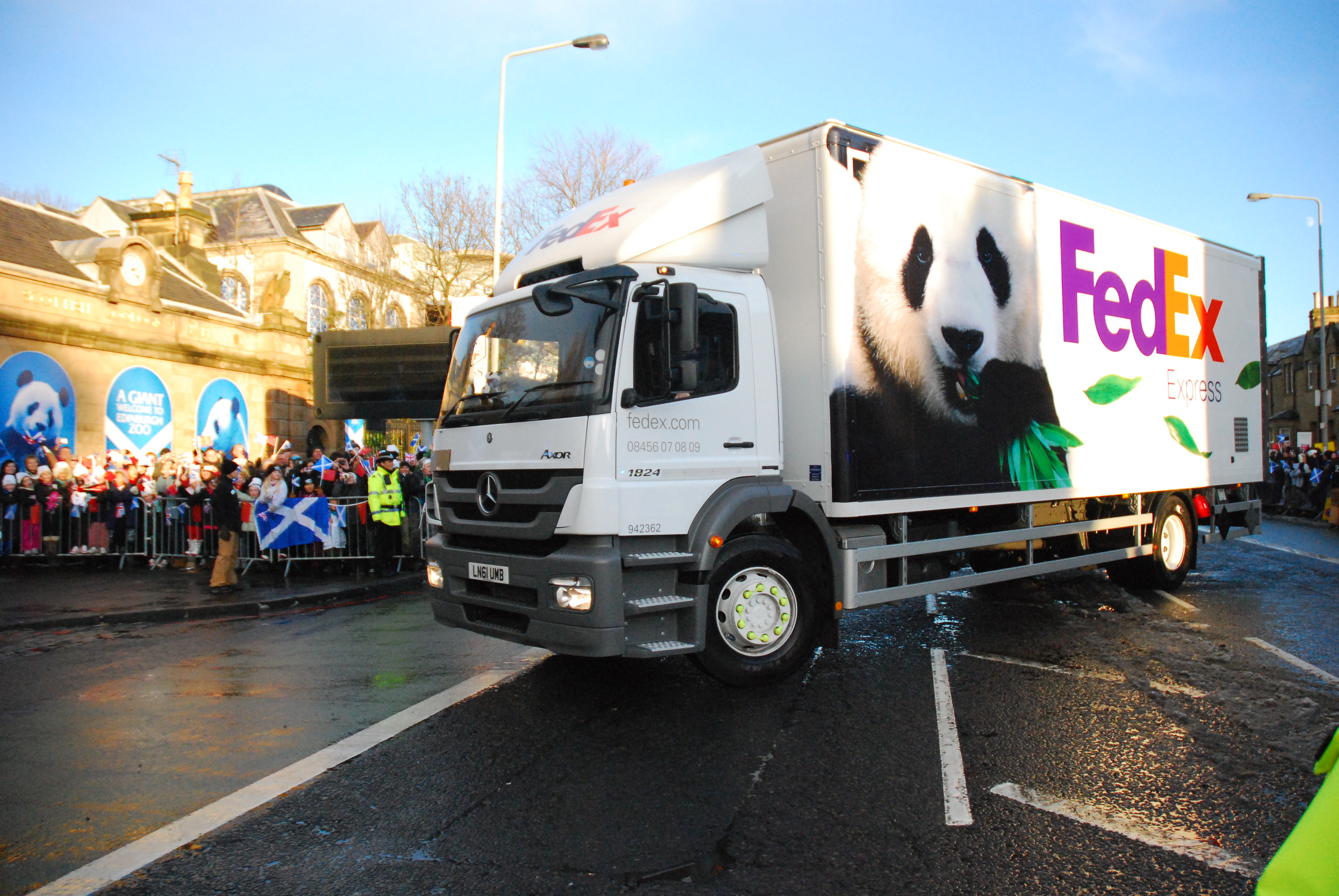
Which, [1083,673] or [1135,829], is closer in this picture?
[1135,829]

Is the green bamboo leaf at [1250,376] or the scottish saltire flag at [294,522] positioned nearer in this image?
the green bamboo leaf at [1250,376]

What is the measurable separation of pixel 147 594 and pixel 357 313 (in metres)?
27.3

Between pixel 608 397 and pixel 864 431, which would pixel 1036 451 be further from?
pixel 608 397

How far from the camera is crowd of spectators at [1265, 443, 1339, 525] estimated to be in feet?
68.3

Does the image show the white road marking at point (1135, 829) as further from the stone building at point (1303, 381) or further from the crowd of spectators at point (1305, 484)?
the stone building at point (1303, 381)

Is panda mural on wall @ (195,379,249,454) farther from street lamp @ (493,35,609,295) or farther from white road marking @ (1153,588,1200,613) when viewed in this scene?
white road marking @ (1153,588,1200,613)

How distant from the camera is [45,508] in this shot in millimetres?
13953

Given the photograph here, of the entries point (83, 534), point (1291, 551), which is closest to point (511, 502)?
point (83, 534)

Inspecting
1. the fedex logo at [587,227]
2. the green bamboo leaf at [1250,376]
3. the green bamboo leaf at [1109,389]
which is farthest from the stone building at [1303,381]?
the fedex logo at [587,227]

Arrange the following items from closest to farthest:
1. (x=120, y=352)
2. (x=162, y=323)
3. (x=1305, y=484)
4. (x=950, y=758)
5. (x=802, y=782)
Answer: (x=802, y=782)
(x=950, y=758)
(x=120, y=352)
(x=1305, y=484)
(x=162, y=323)

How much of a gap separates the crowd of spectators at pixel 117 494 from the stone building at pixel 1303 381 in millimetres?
46535

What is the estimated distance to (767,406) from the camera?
19.2 ft

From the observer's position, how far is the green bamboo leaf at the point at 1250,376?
34.0 feet

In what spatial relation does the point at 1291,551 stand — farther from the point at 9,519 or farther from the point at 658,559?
the point at 9,519
